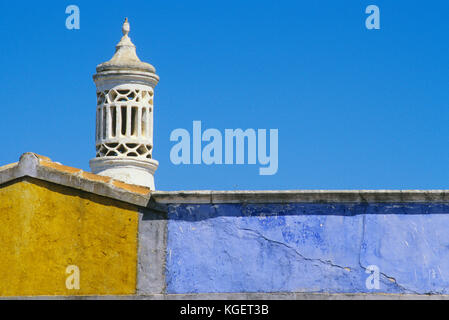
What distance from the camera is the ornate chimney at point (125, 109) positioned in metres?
27.4

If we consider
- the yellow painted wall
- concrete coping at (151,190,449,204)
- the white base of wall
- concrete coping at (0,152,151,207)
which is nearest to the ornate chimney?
the white base of wall

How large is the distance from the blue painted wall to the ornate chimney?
23.8 feet

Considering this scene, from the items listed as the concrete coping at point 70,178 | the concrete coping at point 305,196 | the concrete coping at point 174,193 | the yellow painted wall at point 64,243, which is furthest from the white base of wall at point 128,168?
the concrete coping at point 305,196

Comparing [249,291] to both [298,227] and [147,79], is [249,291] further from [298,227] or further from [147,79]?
[147,79]

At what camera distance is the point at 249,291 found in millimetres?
19750

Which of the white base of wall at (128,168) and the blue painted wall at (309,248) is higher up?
the white base of wall at (128,168)

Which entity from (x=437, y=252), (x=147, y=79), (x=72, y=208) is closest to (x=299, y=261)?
(x=437, y=252)

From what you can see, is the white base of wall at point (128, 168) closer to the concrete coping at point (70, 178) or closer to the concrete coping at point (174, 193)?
the concrete coping at point (70, 178)

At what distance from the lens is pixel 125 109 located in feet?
91.4

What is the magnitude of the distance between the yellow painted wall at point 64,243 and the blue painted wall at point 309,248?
2.16 feet

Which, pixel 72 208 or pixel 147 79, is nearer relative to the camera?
pixel 72 208

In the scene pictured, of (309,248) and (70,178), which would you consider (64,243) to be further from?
(309,248)
